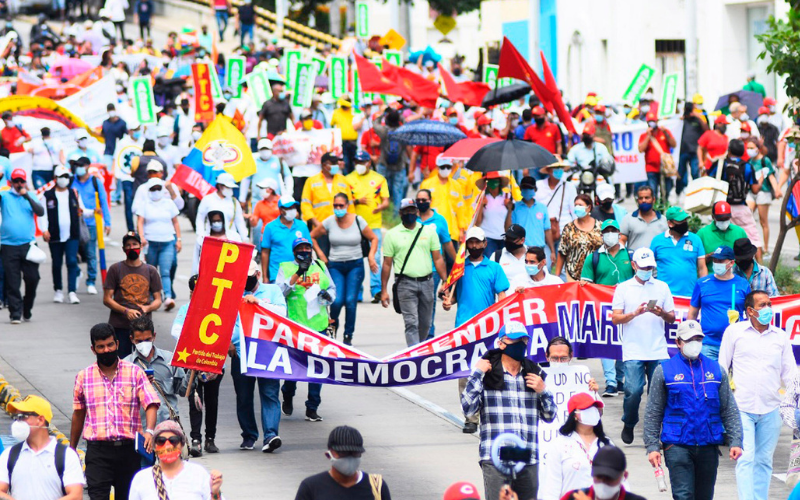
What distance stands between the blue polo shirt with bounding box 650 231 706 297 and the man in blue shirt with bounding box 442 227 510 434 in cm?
166

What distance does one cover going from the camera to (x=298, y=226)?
1786cm

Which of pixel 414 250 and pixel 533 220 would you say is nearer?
pixel 414 250

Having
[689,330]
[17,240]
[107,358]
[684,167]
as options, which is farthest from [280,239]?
[684,167]

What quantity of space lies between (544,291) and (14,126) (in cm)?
1470

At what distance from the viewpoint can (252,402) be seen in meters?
13.9

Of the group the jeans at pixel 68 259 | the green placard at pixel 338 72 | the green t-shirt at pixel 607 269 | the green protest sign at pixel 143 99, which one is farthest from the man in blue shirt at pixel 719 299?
the green placard at pixel 338 72

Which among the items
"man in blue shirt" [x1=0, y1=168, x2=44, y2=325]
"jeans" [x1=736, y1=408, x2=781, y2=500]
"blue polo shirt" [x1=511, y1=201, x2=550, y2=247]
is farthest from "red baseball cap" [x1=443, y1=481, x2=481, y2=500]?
"man in blue shirt" [x1=0, y1=168, x2=44, y2=325]

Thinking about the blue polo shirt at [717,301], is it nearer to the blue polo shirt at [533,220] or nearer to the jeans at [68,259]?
the blue polo shirt at [533,220]

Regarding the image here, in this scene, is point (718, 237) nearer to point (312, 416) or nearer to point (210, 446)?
point (312, 416)

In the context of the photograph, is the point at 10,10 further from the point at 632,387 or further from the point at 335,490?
the point at 335,490

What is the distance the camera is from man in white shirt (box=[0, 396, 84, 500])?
31.8ft

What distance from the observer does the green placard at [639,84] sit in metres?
31.4

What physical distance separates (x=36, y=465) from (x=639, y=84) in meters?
23.2

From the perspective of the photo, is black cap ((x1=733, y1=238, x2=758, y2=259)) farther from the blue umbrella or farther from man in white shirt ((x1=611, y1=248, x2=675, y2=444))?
the blue umbrella
